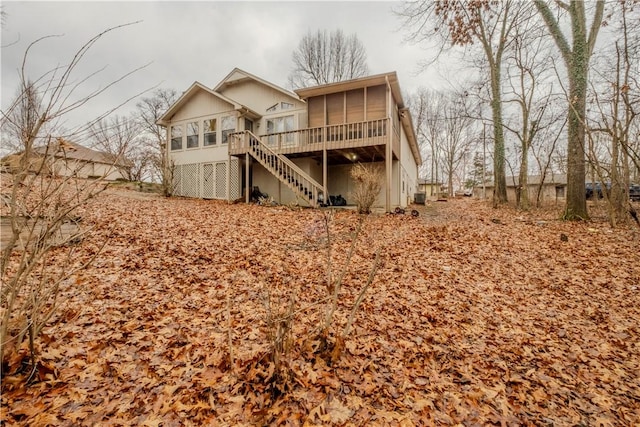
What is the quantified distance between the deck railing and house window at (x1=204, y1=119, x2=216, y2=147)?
2.38 meters

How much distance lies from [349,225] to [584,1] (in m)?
10.5

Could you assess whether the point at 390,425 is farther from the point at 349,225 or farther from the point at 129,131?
the point at 349,225

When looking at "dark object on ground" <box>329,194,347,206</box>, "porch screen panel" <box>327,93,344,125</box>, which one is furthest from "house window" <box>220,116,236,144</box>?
"dark object on ground" <box>329,194,347,206</box>

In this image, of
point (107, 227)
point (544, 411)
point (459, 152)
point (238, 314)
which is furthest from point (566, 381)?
point (459, 152)

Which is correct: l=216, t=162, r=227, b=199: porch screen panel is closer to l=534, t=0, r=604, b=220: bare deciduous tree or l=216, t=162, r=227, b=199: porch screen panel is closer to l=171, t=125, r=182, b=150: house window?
l=171, t=125, r=182, b=150: house window

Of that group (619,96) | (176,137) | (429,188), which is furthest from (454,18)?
(429,188)

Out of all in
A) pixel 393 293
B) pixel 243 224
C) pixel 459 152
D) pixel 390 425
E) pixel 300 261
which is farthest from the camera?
pixel 459 152

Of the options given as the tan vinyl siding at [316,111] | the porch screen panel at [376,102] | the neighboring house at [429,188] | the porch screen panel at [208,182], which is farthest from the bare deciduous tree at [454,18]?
the neighboring house at [429,188]

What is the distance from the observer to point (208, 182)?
52.2ft

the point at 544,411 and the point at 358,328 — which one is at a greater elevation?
the point at 358,328

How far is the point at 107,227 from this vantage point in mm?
7137

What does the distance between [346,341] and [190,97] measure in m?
17.5

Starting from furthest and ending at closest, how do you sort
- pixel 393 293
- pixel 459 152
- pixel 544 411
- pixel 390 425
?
pixel 459 152
pixel 393 293
pixel 544 411
pixel 390 425

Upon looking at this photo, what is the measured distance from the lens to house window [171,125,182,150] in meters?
16.8
